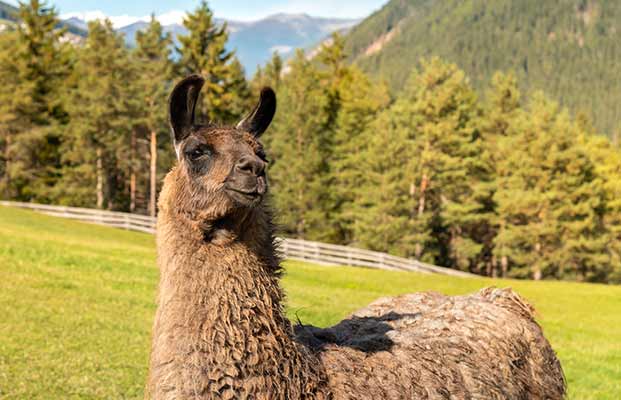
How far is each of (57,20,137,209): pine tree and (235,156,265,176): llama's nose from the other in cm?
3669

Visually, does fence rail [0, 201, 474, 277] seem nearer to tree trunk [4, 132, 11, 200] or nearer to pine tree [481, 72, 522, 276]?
tree trunk [4, 132, 11, 200]

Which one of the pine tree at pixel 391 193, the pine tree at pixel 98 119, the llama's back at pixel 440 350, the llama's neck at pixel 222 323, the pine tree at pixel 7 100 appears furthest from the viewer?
the pine tree at pixel 98 119

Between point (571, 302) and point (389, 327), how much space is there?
1919 cm

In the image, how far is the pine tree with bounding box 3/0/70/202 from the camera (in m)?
38.9

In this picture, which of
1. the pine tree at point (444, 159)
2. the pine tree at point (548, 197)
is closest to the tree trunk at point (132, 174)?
the pine tree at point (444, 159)

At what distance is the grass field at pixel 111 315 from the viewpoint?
7281 mm

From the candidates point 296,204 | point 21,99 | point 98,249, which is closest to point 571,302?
point 98,249

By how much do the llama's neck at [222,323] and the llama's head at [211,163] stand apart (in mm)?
145

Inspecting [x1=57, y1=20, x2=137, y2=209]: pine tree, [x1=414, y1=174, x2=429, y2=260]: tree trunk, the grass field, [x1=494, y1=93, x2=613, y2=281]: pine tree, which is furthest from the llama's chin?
[x1=57, y1=20, x2=137, y2=209]: pine tree

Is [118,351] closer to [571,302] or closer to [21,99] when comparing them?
[571,302]

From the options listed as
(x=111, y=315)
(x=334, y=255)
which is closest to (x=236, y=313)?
(x=111, y=315)

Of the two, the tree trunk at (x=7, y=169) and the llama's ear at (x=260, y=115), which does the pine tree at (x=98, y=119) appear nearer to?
the tree trunk at (x=7, y=169)

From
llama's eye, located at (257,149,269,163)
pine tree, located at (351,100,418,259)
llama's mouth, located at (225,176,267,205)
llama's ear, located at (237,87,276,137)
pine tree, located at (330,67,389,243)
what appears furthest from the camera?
pine tree, located at (330,67,389,243)

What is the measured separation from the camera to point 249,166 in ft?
9.97
